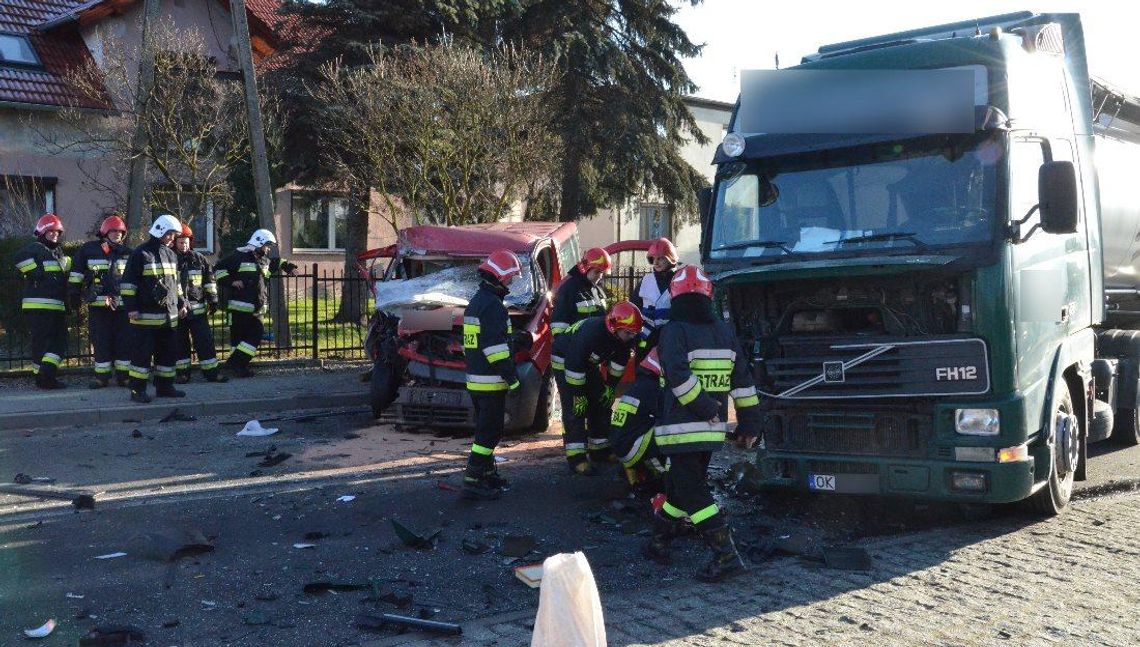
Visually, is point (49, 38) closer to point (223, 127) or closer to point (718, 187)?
point (223, 127)

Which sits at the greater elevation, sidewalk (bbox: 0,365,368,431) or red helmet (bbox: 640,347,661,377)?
red helmet (bbox: 640,347,661,377)

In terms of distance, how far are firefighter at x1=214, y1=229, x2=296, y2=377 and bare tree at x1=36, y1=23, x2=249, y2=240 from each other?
216 centimetres

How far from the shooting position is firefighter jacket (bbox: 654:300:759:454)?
610 cm

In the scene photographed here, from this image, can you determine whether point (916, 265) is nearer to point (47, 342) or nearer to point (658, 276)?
point (658, 276)

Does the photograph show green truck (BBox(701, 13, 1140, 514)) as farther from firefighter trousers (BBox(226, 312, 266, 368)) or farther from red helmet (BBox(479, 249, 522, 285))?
firefighter trousers (BBox(226, 312, 266, 368))

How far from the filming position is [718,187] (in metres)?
7.72

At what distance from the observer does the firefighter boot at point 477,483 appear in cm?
793

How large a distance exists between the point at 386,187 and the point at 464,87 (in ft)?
8.49

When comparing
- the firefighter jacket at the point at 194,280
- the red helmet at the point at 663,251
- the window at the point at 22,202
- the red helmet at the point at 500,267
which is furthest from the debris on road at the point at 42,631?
the window at the point at 22,202

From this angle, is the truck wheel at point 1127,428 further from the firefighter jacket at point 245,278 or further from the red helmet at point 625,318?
the firefighter jacket at point 245,278

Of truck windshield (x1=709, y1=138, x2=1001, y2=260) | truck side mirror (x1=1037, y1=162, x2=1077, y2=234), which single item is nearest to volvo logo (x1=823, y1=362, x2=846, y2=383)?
truck windshield (x1=709, y1=138, x2=1001, y2=260)

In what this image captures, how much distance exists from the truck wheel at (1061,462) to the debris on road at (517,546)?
3.52 meters

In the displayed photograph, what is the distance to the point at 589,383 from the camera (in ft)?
28.2

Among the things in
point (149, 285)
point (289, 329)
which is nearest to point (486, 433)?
point (149, 285)
